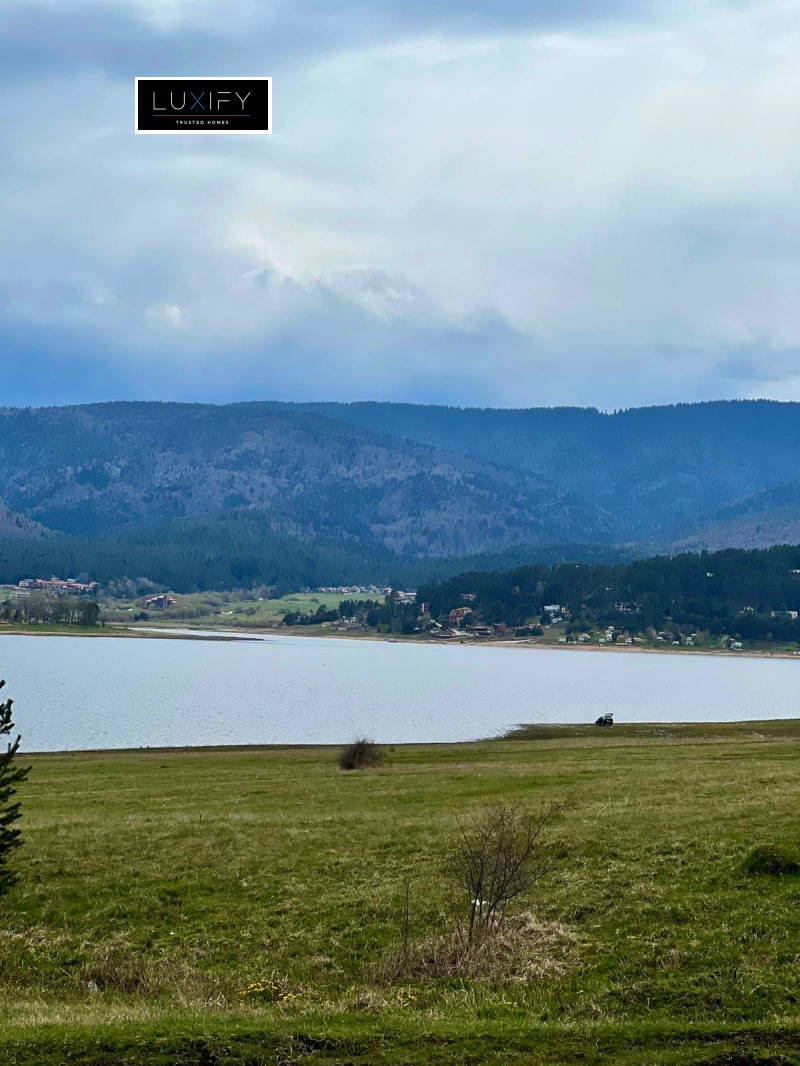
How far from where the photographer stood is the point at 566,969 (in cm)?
1861

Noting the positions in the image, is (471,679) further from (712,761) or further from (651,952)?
(651,952)

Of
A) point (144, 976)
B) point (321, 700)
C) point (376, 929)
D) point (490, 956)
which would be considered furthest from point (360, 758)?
point (321, 700)

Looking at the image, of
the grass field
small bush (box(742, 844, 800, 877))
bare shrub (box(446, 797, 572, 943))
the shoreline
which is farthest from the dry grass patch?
the shoreline

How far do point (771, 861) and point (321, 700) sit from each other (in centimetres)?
10247

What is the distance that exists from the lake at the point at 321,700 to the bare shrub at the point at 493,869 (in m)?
55.4

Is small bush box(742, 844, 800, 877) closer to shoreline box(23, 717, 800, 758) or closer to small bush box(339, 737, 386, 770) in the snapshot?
small bush box(339, 737, 386, 770)

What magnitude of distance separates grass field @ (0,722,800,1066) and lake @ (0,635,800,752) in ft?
160

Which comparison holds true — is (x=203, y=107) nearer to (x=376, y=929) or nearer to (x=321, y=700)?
(x=376, y=929)

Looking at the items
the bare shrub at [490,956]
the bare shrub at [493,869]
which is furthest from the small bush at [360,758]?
the bare shrub at [490,956]

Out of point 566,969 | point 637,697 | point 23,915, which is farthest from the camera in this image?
point 637,697

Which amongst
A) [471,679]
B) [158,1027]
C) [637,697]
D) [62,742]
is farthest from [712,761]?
[471,679]

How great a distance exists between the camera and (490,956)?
63.7 ft

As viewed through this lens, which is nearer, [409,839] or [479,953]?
[479,953]

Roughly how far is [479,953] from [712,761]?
1201 inches
